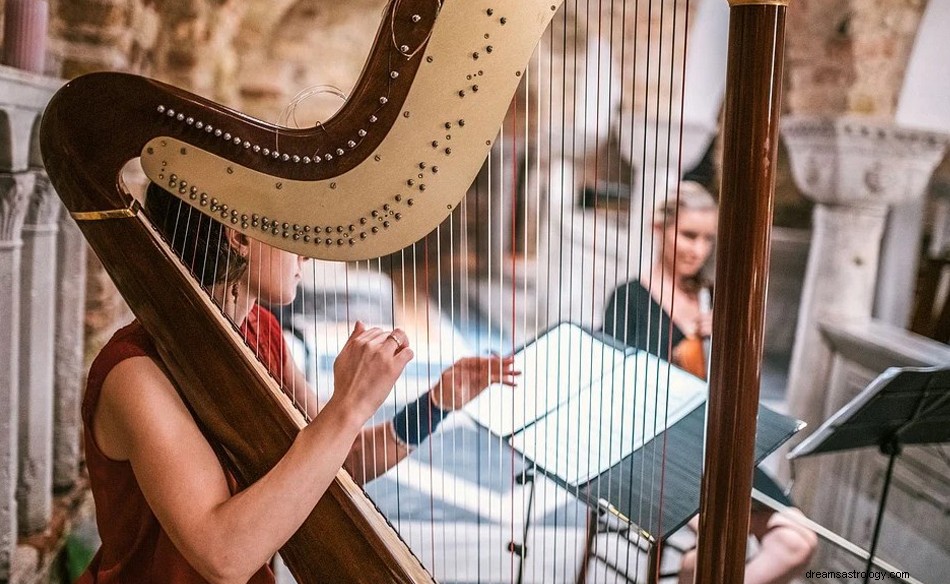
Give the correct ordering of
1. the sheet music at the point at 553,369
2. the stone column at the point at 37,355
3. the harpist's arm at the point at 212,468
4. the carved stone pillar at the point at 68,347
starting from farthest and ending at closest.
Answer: the carved stone pillar at the point at 68,347
the stone column at the point at 37,355
the sheet music at the point at 553,369
the harpist's arm at the point at 212,468

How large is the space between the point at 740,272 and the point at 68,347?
1871 mm

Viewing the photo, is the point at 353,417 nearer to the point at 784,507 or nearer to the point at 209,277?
the point at 209,277

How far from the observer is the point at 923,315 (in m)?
2.87

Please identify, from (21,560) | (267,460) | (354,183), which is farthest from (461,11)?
(21,560)

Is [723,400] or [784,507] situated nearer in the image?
[723,400]

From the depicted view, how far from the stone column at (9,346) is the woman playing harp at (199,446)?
82 centimetres

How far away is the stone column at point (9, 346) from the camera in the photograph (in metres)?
1.67

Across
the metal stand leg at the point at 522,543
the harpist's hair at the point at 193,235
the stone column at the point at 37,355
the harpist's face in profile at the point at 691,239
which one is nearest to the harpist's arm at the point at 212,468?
the harpist's hair at the point at 193,235

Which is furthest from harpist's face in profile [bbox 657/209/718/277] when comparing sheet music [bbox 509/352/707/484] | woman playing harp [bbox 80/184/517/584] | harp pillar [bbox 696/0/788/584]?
harp pillar [bbox 696/0/788/584]

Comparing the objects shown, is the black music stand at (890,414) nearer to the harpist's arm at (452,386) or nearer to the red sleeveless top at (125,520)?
the harpist's arm at (452,386)

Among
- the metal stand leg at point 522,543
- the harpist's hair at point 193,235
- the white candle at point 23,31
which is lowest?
the metal stand leg at point 522,543

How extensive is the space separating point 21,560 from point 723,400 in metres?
1.76

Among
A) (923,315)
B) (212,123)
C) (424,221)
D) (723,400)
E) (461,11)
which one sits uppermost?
(461,11)

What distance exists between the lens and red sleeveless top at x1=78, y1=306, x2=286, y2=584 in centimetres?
100
